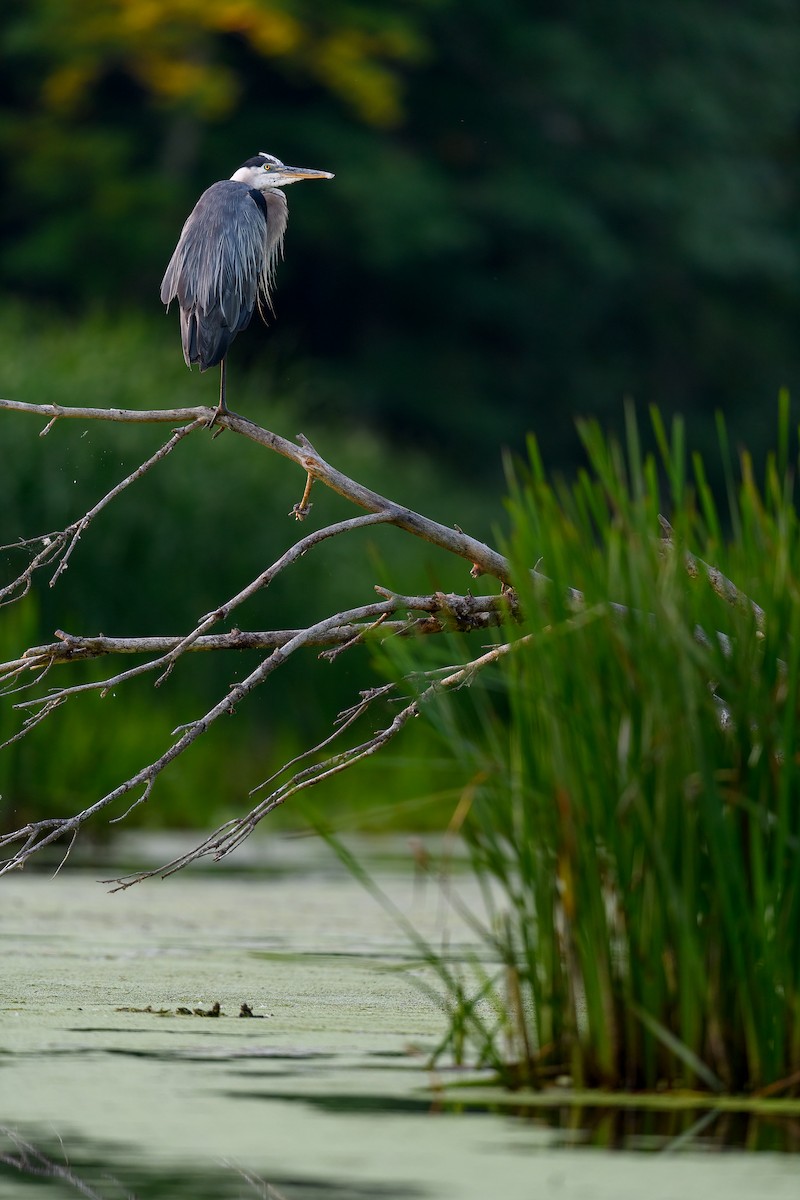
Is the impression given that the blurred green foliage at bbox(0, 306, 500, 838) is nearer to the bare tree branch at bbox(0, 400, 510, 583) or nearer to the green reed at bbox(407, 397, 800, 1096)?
the bare tree branch at bbox(0, 400, 510, 583)

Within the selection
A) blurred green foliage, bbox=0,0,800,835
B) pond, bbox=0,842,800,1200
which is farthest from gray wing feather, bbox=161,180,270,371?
blurred green foliage, bbox=0,0,800,835

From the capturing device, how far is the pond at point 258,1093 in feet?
6.97

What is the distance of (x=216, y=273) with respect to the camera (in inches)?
198

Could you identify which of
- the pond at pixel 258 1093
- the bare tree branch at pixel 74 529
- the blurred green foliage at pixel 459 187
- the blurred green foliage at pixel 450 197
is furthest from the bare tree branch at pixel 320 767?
the blurred green foliage at pixel 459 187

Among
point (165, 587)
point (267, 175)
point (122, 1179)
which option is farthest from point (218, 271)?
point (165, 587)

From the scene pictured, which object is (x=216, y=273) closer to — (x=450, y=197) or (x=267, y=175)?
(x=267, y=175)

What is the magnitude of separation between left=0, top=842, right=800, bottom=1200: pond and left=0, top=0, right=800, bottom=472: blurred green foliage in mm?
13878

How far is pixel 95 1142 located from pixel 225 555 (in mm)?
7991

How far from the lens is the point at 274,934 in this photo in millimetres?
4867

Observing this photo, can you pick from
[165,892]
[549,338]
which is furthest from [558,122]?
[165,892]

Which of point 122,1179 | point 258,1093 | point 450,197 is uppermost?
point 122,1179

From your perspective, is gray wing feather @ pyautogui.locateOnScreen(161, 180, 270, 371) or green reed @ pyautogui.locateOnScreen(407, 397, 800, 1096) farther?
gray wing feather @ pyautogui.locateOnScreen(161, 180, 270, 371)

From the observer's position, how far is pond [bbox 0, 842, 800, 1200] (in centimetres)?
212

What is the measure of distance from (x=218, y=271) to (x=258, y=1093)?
9.13ft
